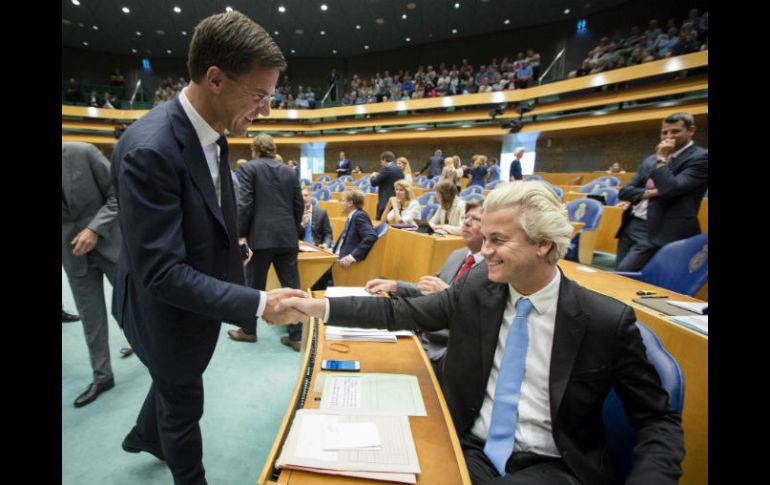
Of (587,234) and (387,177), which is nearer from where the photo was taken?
(587,234)

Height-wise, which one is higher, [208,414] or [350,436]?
[350,436]

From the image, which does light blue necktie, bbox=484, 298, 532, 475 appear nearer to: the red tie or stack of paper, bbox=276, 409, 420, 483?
stack of paper, bbox=276, 409, 420, 483

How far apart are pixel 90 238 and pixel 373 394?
186 centimetres

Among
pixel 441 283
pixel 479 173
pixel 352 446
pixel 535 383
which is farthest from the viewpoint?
pixel 479 173

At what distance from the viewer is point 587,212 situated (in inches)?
196

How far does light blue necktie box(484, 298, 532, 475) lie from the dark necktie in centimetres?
95

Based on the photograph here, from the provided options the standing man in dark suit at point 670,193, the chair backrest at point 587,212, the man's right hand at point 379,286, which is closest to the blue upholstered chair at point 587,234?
the chair backrest at point 587,212

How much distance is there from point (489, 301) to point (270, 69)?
1034 mm

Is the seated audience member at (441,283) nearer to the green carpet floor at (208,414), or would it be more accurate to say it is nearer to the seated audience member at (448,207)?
the green carpet floor at (208,414)

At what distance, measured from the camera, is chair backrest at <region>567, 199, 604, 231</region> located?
189 inches

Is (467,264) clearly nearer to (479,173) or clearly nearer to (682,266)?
(682,266)

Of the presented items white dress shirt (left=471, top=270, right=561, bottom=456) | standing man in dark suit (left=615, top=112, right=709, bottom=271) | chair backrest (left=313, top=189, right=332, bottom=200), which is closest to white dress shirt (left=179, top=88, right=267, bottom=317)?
white dress shirt (left=471, top=270, right=561, bottom=456)

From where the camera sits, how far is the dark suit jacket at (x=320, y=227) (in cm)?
450

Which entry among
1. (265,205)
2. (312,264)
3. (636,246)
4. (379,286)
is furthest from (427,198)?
(379,286)
